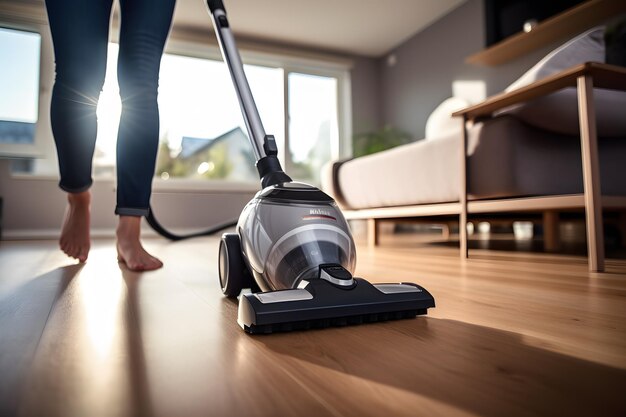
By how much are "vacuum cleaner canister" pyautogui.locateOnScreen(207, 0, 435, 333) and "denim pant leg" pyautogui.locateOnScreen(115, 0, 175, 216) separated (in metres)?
0.55

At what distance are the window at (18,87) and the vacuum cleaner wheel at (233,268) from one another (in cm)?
374

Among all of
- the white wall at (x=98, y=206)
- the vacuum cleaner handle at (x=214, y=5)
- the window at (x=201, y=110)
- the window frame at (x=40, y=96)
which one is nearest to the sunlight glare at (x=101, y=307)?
the vacuum cleaner handle at (x=214, y=5)

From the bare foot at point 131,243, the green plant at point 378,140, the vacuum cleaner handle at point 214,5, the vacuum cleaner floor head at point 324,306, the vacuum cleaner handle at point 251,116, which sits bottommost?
the vacuum cleaner floor head at point 324,306

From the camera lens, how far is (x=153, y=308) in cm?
64

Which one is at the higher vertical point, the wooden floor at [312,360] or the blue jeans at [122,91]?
the blue jeans at [122,91]

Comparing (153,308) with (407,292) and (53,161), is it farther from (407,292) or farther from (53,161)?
(53,161)

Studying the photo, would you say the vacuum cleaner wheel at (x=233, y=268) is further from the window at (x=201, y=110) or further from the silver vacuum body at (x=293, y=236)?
the window at (x=201, y=110)

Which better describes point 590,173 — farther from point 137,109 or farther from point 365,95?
point 365,95

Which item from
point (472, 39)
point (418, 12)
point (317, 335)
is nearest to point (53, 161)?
point (418, 12)

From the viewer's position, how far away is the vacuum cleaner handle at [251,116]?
749 millimetres

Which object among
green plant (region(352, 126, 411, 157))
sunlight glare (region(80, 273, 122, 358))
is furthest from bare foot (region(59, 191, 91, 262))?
green plant (region(352, 126, 411, 157))

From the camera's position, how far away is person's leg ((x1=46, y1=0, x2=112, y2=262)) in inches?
40.9

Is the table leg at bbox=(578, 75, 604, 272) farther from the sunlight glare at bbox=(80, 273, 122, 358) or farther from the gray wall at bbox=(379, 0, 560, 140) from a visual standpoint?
the gray wall at bbox=(379, 0, 560, 140)

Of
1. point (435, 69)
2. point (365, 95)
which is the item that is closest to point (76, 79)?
point (435, 69)
